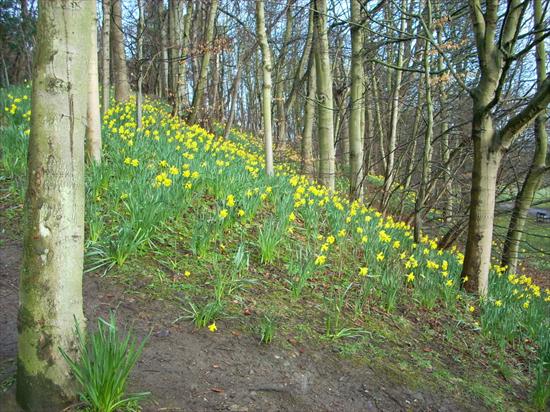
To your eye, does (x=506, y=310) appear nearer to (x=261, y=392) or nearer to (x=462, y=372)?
(x=462, y=372)

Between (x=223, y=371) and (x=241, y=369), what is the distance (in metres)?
0.12

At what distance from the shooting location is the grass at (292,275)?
3.40m

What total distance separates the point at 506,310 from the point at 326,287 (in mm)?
2055

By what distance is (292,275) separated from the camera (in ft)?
13.6

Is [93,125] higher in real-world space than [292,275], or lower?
higher

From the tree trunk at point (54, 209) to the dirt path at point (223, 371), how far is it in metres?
0.42

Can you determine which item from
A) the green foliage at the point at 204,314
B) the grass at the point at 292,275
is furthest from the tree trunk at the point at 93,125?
the green foliage at the point at 204,314

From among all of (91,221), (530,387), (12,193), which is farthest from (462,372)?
(12,193)

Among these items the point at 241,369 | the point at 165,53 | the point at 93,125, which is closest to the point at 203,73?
the point at 165,53

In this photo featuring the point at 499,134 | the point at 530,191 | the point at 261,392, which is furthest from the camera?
the point at 530,191

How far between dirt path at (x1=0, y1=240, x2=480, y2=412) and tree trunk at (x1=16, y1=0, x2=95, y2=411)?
16.4 inches

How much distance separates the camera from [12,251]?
3.61 metres

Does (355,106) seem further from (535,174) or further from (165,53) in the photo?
(165,53)

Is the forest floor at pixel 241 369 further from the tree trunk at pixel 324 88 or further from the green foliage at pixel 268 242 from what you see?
the tree trunk at pixel 324 88
